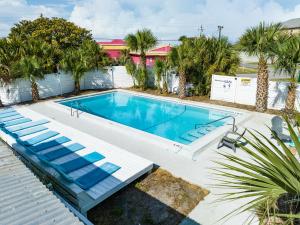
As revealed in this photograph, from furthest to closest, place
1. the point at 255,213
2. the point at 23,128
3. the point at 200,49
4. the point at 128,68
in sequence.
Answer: the point at 128,68 → the point at 200,49 → the point at 23,128 → the point at 255,213

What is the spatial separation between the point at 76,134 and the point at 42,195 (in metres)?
7.36

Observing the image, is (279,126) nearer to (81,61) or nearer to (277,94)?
(277,94)

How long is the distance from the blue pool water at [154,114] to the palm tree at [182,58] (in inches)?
80.4

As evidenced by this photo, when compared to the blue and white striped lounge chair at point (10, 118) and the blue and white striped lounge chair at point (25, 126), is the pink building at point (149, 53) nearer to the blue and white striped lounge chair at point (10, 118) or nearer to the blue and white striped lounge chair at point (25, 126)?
the blue and white striped lounge chair at point (10, 118)

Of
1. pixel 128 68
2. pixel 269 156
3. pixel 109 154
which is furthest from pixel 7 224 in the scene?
pixel 128 68

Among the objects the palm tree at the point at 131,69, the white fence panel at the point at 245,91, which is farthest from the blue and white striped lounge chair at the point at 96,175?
the palm tree at the point at 131,69

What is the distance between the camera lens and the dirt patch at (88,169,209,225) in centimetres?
557

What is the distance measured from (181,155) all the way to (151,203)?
3.01 m

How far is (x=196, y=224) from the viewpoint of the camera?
17.7 ft

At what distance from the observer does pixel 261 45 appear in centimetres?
1210

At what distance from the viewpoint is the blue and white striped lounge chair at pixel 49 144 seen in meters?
9.00

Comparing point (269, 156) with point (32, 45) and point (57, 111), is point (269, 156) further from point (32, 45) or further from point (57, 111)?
point (32, 45)

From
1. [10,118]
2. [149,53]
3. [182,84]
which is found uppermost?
[149,53]

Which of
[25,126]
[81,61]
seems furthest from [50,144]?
[81,61]
